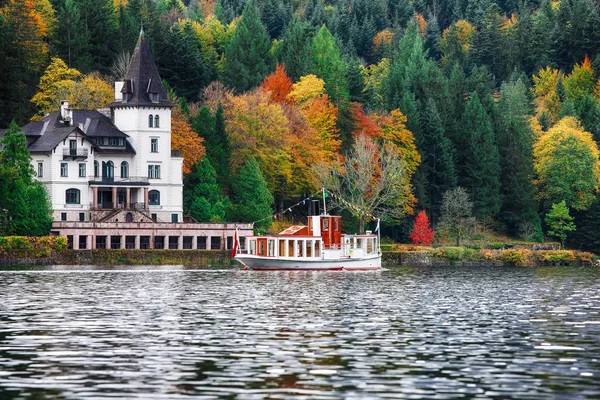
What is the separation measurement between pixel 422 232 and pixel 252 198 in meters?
19.9

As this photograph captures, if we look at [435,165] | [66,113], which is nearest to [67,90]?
[66,113]

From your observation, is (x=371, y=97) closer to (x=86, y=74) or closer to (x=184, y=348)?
(x=86, y=74)

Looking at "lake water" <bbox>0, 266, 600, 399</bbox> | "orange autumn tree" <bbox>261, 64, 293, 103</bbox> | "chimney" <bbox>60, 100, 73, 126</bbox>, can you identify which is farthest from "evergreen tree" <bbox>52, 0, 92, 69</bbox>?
"lake water" <bbox>0, 266, 600, 399</bbox>

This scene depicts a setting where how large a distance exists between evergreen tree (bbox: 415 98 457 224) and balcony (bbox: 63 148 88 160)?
4128 centimetres

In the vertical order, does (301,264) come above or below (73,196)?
below

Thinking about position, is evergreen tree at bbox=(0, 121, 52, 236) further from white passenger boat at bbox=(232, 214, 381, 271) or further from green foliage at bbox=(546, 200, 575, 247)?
green foliage at bbox=(546, 200, 575, 247)

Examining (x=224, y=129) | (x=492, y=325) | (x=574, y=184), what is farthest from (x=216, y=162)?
(x=492, y=325)

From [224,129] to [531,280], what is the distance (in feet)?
184

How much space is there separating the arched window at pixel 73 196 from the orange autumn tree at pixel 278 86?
Result: 3224cm

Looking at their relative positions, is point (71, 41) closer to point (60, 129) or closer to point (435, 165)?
point (60, 129)

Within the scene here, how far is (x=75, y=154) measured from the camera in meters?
131

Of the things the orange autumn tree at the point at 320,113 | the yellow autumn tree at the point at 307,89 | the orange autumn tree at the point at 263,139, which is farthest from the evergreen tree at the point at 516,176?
the orange autumn tree at the point at 263,139

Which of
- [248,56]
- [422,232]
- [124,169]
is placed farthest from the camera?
[248,56]

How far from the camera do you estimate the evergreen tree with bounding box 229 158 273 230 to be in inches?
5226
